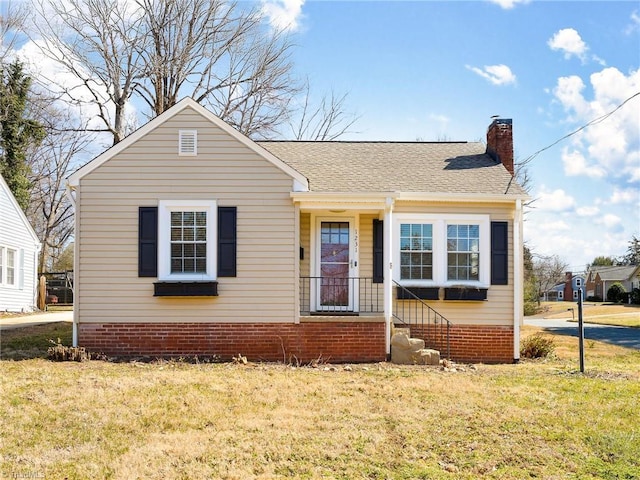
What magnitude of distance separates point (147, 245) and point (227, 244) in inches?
57.1

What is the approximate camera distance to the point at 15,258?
73.1 ft

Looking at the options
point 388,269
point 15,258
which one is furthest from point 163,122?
point 15,258

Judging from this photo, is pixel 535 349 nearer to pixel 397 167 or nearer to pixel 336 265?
pixel 336 265

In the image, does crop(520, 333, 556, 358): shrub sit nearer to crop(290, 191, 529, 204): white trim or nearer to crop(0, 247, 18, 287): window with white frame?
crop(290, 191, 529, 204): white trim

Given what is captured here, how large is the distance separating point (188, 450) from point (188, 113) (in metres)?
7.01

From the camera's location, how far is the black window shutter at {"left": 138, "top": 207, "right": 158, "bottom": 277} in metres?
11.0

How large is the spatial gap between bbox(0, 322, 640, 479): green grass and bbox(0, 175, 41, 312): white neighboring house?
1268cm

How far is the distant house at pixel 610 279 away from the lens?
56812 mm

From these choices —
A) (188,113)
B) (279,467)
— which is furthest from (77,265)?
(279,467)

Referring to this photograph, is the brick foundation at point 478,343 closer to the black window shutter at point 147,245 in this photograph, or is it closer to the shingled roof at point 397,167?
the shingled roof at point 397,167

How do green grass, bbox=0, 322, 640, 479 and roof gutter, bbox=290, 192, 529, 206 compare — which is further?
roof gutter, bbox=290, 192, 529, 206

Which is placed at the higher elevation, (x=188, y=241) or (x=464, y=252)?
(x=188, y=241)

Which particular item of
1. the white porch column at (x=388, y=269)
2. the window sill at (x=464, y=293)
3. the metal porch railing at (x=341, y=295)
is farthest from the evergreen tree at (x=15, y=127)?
the window sill at (x=464, y=293)

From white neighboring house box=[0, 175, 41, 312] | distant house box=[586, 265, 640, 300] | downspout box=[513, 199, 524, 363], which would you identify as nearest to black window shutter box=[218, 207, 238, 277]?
downspout box=[513, 199, 524, 363]
